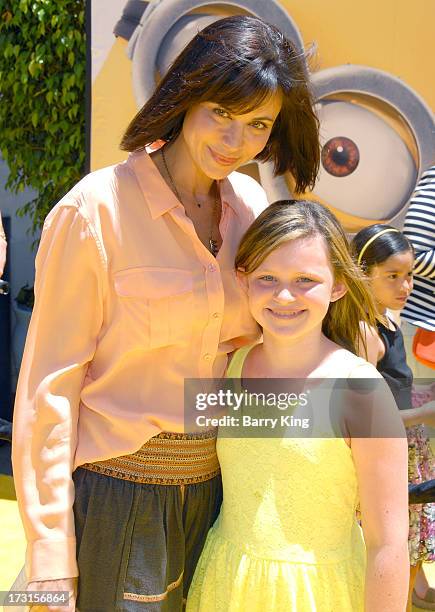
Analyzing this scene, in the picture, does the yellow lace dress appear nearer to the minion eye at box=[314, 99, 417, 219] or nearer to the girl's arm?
the girl's arm

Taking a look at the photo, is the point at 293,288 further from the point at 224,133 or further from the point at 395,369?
the point at 395,369

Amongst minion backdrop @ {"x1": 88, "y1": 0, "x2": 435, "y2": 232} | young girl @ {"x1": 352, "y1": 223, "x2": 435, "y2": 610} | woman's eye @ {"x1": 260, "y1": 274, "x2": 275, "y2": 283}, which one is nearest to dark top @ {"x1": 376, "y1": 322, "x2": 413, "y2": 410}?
young girl @ {"x1": 352, "y1": 223, "x2": 435, "y2": 610}

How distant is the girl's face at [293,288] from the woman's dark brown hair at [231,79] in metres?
0.27

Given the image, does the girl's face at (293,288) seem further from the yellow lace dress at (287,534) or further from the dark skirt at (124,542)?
the dark skirt at (124,542)

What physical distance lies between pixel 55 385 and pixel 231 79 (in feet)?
2.03

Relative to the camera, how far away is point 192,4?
3.81m

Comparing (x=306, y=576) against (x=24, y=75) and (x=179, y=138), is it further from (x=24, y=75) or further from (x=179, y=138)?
(x=24, y=75)

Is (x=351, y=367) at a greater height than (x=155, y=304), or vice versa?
(x=155, y=304)

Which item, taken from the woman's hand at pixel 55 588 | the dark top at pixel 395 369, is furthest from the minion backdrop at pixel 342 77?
the woman's hand at pixel 55 588

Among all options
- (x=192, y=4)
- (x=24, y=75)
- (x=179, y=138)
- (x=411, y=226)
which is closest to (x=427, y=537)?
(x=411, y=226)

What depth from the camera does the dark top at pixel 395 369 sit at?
2701 mm

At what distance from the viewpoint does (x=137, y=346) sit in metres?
1.39

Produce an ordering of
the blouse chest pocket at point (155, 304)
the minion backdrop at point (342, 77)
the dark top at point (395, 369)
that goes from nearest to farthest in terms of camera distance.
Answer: the blouse chest pocket at point (155, 304) → the dark top at point (395, 369) → the minion backdrop at point (342, 77)

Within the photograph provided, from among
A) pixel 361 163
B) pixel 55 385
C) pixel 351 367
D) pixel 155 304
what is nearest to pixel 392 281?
pixel 361 163
